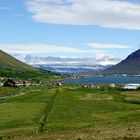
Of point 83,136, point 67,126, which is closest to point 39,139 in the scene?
point 83,136

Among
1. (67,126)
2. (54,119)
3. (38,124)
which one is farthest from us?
(54,119)

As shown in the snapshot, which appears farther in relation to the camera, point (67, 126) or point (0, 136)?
point (67, 126)

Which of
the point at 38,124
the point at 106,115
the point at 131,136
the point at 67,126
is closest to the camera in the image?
the point at 131,136

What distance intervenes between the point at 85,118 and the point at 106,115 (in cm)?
700

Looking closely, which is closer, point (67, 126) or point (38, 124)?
point (67, 126)

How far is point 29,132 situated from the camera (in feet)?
207

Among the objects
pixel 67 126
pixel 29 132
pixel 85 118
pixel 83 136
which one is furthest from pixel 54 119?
pixel 83 136

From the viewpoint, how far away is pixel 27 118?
87625mm

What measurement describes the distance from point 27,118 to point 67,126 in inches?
742

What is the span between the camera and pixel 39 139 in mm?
51188

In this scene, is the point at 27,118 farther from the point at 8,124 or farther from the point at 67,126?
the point at 67,126

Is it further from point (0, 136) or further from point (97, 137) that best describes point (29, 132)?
point (97, 137)

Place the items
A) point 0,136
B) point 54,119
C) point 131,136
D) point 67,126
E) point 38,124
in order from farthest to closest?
point 54,119 < point 38,124 < point 67,126 < point 0,136 < point 131,136

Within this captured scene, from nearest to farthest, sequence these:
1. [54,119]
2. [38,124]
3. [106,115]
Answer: [38,124], [54,119], [106,115]
